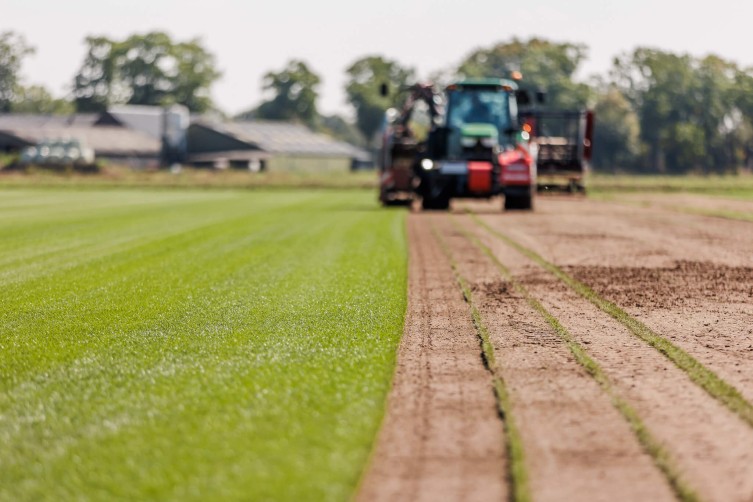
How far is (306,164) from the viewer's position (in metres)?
102

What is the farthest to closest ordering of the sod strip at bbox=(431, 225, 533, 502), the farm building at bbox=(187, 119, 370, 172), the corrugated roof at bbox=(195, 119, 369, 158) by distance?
the corrugated roof at bbox=(195, 119, 369, 158) < the farm building at bbox=(187, 119, 370, 172) < the sod strip at bbox=(431, 225, 533, 502)

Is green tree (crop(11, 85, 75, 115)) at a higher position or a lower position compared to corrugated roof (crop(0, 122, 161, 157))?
higher

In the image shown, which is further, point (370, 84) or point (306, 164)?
point (370, 84)

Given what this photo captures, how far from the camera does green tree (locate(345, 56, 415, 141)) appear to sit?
13662 centimetres

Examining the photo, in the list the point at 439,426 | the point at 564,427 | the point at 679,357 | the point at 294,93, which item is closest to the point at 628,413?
the point at 564,427

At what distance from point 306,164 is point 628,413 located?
315ft

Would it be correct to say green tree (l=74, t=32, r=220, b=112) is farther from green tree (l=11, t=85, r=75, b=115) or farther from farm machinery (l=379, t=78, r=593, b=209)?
farm machinery (l=379, t=78, r=593, b=209)

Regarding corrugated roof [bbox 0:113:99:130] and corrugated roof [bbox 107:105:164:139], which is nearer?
corrugated roof [bbox 0:113:99:130]

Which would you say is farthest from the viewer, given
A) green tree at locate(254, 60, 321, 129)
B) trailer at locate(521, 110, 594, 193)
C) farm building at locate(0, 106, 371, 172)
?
green tree at locate(254, 60, 321, 129)

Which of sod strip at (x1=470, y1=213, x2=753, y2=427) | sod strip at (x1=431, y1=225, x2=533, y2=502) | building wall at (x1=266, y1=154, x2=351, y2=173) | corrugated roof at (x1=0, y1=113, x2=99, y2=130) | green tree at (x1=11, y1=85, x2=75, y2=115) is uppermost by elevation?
green tree at (x1=11, y1=85, x2=75, y2=115)

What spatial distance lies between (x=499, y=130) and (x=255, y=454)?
23.7m

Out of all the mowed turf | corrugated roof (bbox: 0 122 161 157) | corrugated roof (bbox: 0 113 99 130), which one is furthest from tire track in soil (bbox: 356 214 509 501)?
corrugated roof (bbox: 0 113 99 130)

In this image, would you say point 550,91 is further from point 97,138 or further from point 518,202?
point 518,202

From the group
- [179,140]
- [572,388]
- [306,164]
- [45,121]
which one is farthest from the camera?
[45,121]
